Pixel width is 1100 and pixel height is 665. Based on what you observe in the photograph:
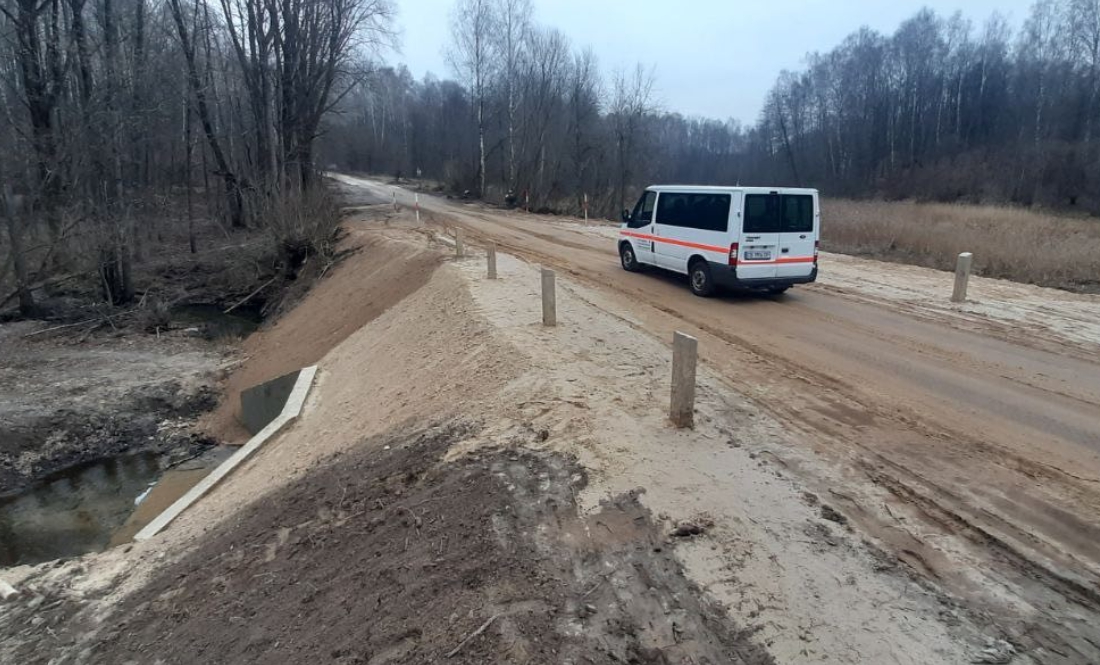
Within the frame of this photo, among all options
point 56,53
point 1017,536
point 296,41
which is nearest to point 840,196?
point 296,41

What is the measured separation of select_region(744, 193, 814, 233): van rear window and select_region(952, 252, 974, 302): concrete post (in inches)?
109

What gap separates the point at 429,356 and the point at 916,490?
7207 mm

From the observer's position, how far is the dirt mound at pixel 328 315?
1390 centimetres

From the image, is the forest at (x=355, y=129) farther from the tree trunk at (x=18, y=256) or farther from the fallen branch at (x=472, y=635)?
the fallen branch at (x=472, y=635)

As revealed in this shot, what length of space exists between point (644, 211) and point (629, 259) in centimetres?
129

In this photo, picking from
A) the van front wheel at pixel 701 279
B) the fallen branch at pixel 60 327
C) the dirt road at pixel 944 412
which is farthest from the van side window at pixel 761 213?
the fallen branch at pixel 60 327

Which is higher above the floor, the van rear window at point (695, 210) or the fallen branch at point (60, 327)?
the van rear window at point (695, 210)

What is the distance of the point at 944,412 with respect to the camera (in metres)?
7.01

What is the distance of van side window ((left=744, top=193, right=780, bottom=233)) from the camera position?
12.0 metres

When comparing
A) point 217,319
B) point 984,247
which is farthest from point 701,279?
point 217,319

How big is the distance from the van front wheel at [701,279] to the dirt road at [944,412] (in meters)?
0.26

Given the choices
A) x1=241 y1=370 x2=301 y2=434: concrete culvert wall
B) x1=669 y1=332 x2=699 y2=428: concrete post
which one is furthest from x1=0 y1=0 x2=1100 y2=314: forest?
x1=669 y1=332 x2=699 y2=428: concrete post

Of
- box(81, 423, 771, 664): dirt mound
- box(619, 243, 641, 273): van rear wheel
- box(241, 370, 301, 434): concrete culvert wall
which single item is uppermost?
Answer: box(619, 243, 641, 273): van rear wheel

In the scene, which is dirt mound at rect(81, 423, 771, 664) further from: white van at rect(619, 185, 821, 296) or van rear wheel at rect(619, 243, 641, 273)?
van rear wheel at rect(619, 243, 641, 273)
